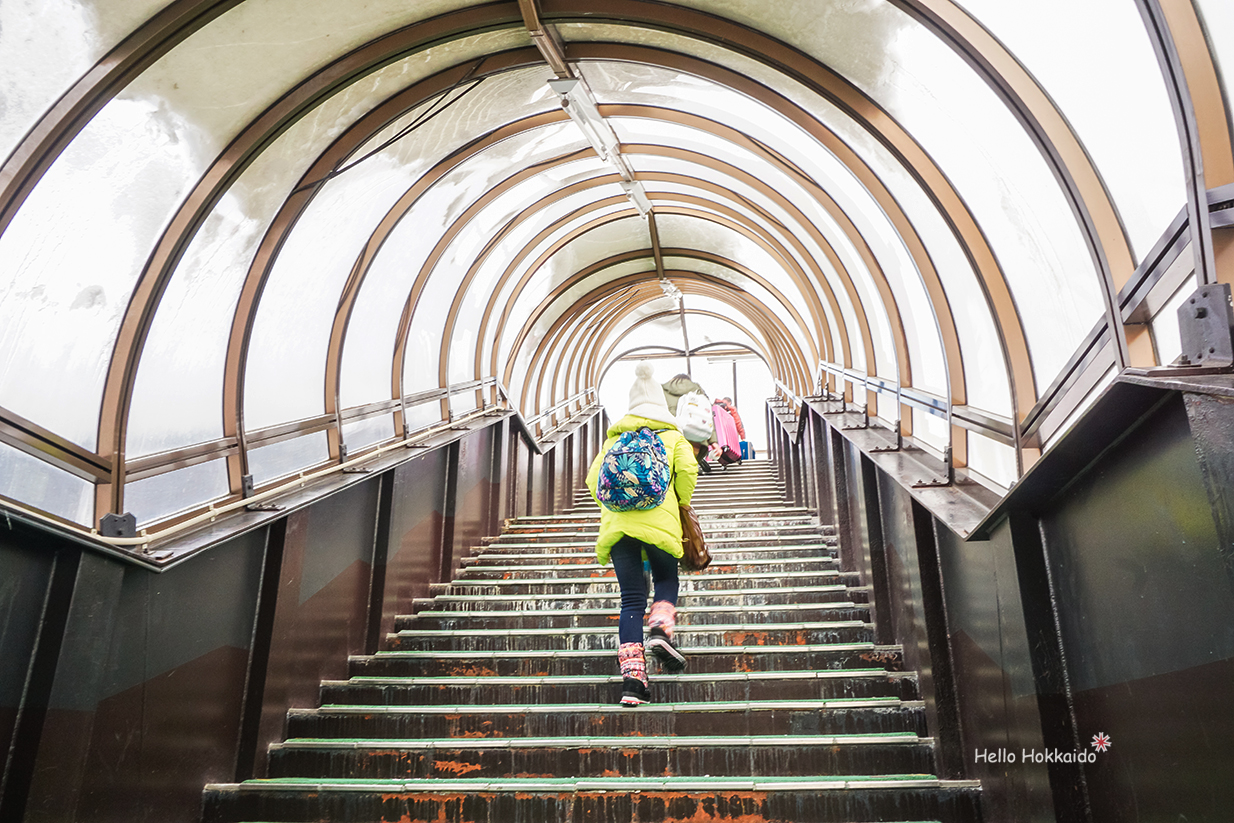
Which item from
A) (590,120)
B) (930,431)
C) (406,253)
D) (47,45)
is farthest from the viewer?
(406,253)

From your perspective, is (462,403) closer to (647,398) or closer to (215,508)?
(647,398)

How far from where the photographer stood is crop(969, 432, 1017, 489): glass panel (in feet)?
12.4

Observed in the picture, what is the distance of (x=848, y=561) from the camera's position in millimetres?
5988

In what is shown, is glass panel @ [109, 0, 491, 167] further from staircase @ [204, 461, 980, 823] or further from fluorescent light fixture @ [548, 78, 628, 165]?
staircase @ [204, 461, 980, 823]

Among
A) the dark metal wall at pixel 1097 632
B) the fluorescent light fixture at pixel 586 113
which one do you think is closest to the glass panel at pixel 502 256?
the fluorescent light fixture at pixel 586 113

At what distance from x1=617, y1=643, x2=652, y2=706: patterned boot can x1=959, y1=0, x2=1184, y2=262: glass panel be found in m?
2.93

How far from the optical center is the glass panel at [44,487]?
3.38 meters

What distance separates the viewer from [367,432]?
6.54m

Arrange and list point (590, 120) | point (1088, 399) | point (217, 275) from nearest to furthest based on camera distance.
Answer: point (1088, 399) < point (217, 275) < point (590, 120)

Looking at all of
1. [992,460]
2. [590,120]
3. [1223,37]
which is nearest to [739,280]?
[590,120]

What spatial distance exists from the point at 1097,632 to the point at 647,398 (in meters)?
2.82

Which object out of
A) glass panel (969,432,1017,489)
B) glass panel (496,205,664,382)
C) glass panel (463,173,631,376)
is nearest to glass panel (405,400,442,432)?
glass panel (463,173,631,376)

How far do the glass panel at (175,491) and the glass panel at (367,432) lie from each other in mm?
1299

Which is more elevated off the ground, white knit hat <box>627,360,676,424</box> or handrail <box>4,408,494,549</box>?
white knit hat <box>627,360,676,424</box>
